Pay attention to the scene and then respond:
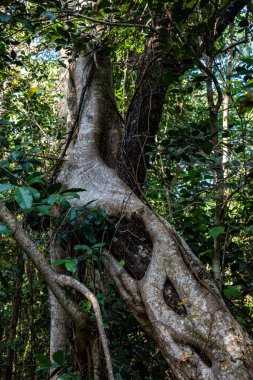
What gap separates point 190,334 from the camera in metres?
1.66

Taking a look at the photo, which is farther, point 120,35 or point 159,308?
point 120,35

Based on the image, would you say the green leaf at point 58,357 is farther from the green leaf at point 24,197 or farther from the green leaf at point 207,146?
the green leaf at point 207,146

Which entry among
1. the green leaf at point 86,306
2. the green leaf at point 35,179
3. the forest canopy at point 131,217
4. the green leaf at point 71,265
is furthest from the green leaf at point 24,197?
the green leaf at point 86,306

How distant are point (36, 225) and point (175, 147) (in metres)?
1.03

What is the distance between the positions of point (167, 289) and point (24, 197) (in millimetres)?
968

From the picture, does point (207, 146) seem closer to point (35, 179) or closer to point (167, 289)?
point (167, 289)

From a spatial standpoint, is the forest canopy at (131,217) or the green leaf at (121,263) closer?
the forest canopy at (131,217)

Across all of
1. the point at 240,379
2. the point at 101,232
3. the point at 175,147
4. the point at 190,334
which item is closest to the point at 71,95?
the point at 175,147

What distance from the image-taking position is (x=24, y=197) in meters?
1.22

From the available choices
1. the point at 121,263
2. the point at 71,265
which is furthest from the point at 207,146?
the point at 71,265

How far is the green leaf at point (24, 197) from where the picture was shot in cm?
120

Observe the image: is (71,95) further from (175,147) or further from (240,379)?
(240,379)

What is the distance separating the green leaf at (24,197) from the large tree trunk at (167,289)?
0.89 metres

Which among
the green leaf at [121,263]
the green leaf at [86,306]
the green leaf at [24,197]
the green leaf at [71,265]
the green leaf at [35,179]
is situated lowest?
the green leaf at [86,306]
